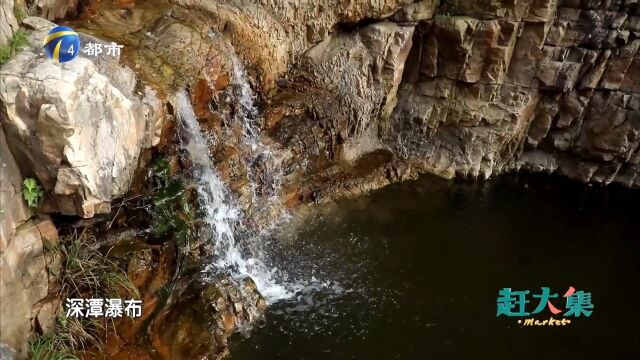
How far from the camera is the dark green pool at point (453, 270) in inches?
281

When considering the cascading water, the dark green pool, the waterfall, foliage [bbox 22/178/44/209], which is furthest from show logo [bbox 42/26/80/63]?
the dark green pool

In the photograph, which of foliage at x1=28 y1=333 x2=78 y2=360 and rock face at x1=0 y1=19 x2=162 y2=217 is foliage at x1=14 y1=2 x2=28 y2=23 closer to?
rock face at x1=0 y1=19 x2=162 y2=217

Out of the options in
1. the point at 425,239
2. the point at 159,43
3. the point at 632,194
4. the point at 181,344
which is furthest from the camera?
the point at 632,194

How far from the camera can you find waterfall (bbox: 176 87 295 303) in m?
7.76

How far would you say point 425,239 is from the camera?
371 inches

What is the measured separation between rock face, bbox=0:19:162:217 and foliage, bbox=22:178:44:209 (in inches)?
3.0

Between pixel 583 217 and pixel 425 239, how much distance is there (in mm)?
3907

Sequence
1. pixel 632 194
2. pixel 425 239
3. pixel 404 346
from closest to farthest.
→ pixel 404 346, pixel 425 239, pixel 632 194

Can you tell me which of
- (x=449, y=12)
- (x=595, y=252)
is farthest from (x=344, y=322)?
(x=449, y=12)

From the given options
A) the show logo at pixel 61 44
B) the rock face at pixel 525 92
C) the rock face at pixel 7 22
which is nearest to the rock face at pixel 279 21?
the rock face at pixel 525 92

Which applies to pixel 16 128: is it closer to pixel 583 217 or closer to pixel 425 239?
pixel 425 239

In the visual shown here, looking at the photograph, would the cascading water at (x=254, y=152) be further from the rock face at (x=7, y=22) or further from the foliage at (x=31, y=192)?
the foliage at (x=31, y=192)

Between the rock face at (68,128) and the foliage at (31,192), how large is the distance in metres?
0.08

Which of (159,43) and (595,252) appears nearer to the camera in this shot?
(159,43)
